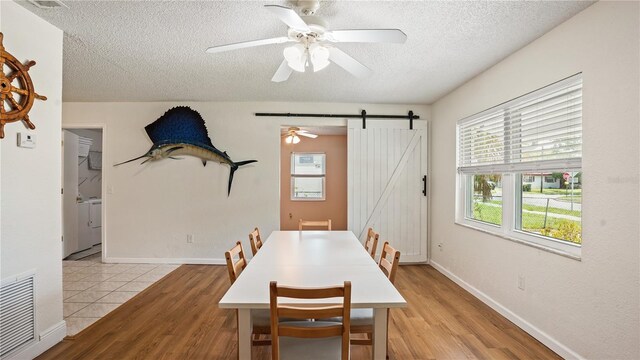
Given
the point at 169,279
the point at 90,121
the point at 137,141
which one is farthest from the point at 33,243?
the point at 90,121

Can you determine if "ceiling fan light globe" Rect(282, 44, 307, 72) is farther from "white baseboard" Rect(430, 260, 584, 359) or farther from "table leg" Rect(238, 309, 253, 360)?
"white baseboard" Rect(430, 260, 584, 359)

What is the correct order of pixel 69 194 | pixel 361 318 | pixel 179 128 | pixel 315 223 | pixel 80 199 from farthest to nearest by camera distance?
1. pixel 80 199
2. pixel 69 194
3. pixel 179 128
4. pixel 315 223
5. pixel 361 318

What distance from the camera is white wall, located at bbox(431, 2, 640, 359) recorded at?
164 cm

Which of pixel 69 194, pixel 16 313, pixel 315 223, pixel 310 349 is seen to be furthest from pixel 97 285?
pixel 310 349

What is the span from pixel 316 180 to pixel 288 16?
4.97 m

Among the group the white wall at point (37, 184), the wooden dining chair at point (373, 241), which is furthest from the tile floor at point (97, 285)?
the wooden dining chair at point (373, 241)

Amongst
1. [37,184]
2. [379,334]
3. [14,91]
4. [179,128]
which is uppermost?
[179,128]

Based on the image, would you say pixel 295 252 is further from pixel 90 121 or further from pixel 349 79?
pixel 90 121

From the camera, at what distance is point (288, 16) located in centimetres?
143

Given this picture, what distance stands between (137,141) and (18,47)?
2.44 metres

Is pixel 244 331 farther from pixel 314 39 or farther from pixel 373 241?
pixel 314 39

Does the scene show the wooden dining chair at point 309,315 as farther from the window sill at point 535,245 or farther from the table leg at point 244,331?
the window sill at point 535,245

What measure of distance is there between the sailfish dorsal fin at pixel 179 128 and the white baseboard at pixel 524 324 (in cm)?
381

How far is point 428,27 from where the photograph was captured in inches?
83.8
